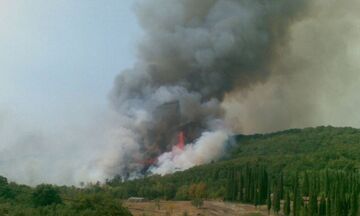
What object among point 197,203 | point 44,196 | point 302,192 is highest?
point 302,192

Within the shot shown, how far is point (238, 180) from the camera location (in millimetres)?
77375

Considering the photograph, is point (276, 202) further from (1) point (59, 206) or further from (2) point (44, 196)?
(1) point (59, 206)

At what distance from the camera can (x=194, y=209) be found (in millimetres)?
68812

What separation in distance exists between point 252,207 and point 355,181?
13.9 meters

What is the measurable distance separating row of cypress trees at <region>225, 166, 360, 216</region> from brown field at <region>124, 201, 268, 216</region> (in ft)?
7.41

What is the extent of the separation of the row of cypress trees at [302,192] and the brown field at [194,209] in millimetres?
2259

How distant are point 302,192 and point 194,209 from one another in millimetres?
12868

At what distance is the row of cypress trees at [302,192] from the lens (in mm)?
58844

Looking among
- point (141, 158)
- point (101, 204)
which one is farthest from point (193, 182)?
point (101, 204)

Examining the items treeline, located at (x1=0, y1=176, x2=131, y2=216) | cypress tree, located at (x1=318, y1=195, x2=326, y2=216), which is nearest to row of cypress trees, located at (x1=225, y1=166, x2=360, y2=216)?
cypress tree, located at (x1=318, y1=195, x2=326, y2=216)

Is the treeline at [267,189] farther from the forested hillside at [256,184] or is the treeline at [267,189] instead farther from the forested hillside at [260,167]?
the forested hillside at [260,167]

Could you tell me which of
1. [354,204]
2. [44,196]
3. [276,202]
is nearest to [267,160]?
[276,202]

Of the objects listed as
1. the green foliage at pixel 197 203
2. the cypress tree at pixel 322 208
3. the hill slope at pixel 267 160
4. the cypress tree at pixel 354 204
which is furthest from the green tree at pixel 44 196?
the cypress tree at pixel 354 204

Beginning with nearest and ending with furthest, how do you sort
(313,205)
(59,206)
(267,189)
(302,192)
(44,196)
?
(59,206), (44,196), (313,205), (302,192), (267,189)
